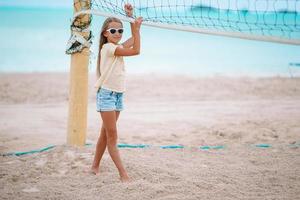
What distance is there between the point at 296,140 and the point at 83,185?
309cm

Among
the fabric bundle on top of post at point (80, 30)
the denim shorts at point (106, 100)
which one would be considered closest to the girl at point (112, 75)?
the denim shorts at point (106, 100)

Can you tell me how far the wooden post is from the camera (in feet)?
14.7

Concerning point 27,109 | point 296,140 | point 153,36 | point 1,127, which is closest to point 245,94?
point 296,140

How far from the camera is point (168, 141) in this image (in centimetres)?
564

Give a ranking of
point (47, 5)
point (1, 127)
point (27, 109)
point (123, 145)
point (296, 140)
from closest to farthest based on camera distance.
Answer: point (123, 145), point (296, 140), point (1, 127), point (27, 109), point (47, 5)

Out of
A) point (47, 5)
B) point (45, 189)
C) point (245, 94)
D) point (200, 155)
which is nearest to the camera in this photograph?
point (45, 189)

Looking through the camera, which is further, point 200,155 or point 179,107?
point 179,107

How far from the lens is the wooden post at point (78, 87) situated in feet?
14.7

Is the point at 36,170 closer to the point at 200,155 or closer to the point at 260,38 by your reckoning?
the point at 200,155

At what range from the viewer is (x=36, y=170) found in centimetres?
412

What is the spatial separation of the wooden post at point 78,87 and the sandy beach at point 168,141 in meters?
0.22

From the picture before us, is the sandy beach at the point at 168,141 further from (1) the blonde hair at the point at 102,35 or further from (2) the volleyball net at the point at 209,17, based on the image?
(2) the volleyball net at the point at 209,17

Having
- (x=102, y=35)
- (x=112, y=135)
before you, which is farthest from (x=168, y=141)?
(x=102, y=35)

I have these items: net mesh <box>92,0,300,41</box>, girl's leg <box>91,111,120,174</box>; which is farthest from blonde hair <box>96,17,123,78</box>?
girl's leg <box>91,111,120,174</box>
